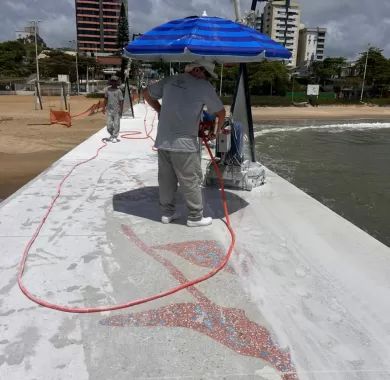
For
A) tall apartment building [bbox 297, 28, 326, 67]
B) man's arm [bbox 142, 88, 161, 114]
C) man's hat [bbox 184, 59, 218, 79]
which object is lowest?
man's arm [bbox 142, 88, 161, 114]

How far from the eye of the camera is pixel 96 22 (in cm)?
14938

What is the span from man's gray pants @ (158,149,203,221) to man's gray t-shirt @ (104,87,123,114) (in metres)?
6.65

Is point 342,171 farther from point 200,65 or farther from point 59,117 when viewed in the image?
point 59,117

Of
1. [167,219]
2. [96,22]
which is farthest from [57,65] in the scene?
[96,22]

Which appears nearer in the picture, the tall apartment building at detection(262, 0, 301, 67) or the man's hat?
the man's hat

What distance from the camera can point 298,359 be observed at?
2.42 m

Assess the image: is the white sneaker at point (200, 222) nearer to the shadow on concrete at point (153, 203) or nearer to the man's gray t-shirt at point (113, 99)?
the shadow on concrete at point (153, 203)

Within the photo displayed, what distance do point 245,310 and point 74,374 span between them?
3.97ft

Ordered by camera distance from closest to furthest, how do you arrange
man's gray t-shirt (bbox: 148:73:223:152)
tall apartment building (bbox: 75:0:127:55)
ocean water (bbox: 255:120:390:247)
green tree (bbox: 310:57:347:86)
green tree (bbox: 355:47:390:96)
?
man's gray t-shirt (bbox: 148:73:223:152), ocean water (bbox: 255:120:390:247), green tree (bbox: 355:47:390:96), green tree (bbox: 310:57:347:86), tall apartment building (bbox: 75:0:127:55)

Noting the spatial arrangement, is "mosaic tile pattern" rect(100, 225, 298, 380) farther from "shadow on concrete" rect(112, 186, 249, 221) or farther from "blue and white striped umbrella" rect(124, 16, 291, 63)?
"blue and white striped umbrella" rect(124, 16, 291, 63)

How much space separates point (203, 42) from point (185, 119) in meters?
0.73

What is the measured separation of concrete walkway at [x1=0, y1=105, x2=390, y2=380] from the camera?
7.74 feet

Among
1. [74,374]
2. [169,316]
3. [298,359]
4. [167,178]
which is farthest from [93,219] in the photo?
[298,359]

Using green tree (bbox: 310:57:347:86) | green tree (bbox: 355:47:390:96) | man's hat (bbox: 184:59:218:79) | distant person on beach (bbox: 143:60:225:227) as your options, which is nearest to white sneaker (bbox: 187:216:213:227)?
distant person on beach (bbox: 143:60:225:227)
